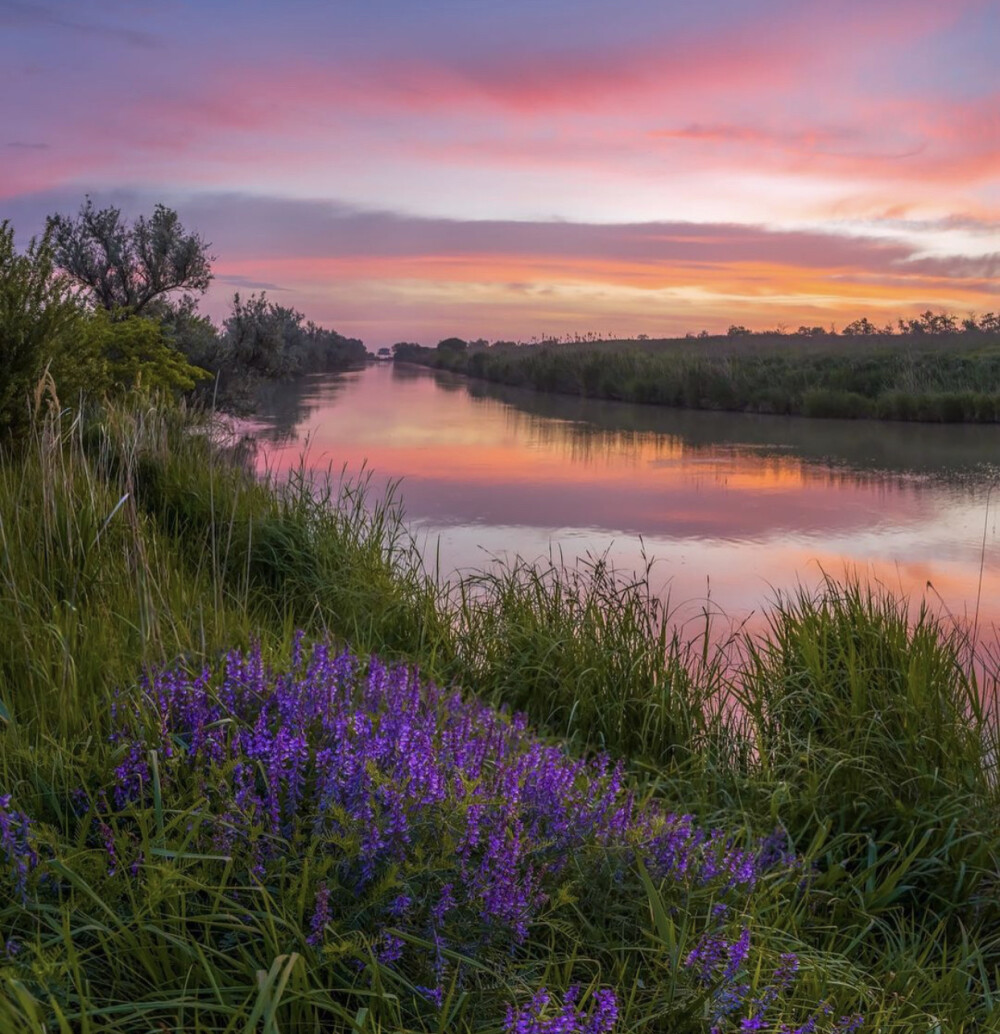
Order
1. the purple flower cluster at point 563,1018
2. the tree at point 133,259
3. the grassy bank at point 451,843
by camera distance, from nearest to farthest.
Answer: the purple flower cluster at point 563,1018, the grassy bank at point 451,843, the tree at point 133,259

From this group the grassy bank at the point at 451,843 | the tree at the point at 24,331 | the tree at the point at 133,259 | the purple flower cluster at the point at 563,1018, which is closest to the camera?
the purple flower cluster at the point at 563,1018

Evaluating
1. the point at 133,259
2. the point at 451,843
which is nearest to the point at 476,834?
the point at 451,843

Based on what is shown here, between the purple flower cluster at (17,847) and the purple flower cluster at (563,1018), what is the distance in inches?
41.1

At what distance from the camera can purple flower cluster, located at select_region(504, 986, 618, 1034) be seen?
1735mm

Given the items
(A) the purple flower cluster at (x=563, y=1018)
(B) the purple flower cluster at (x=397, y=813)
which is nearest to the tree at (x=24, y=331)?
(B) the purple flower cluster at (x=397, y=813)

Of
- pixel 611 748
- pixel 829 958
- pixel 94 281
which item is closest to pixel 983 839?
pixel 829 958

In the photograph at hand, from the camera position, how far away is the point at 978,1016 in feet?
8.63

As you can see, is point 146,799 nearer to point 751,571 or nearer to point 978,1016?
point 978,1016

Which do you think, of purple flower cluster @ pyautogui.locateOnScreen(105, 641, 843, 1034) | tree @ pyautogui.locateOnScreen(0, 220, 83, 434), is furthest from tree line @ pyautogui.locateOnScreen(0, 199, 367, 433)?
purple flower cluster @ pyautogui.locateOnScreen(105, 641, 843, 1034)

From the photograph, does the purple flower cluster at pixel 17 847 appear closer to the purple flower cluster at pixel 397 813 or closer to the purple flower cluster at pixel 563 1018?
the purple flower cluster at pixel 397 813

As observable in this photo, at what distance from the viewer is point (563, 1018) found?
1.73 m

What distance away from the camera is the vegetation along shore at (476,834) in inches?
77.7

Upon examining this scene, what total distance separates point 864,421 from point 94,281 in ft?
53.0

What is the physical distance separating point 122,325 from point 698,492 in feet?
25.1
